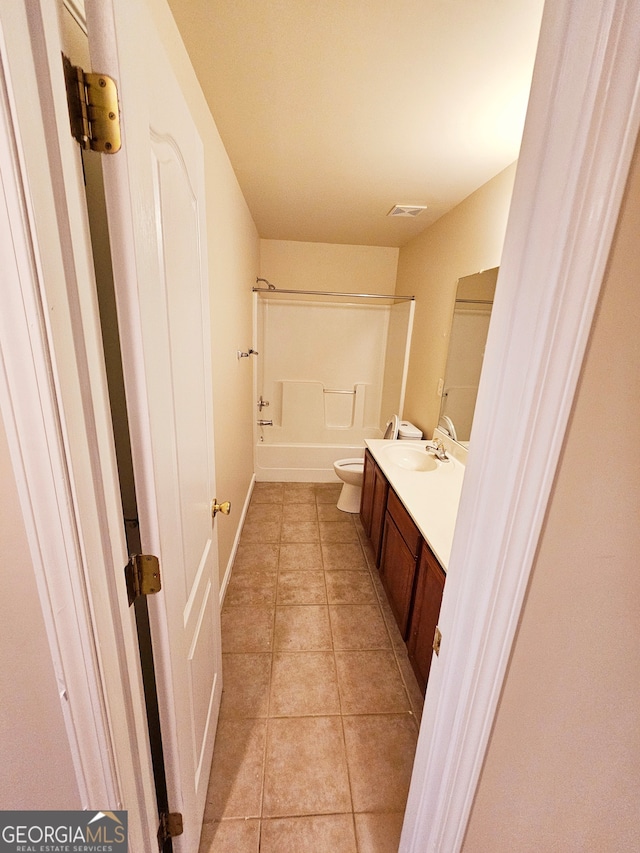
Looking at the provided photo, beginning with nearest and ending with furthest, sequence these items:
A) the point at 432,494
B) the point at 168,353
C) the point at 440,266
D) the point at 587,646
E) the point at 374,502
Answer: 1. the point at 587,646
2. the point at 168,353
3. the point at 432,494
4. the point at 374,502
5. the point at 440,266

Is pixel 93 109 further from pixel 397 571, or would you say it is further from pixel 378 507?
pixel 378 507

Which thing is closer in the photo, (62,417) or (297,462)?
(62,417)

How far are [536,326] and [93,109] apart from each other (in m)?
0.71

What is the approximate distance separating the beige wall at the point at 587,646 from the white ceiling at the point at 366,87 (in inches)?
41.3

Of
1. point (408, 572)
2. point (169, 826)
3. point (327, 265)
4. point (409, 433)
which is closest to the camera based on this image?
point (169, 826)

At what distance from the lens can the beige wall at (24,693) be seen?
500mm

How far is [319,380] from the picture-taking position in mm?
3779

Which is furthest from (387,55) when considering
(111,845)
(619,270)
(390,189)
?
(111,845)

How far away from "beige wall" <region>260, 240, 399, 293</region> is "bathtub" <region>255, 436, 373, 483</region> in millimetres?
1729

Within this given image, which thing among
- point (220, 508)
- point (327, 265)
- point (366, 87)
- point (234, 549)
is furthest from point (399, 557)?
point (327, 265)

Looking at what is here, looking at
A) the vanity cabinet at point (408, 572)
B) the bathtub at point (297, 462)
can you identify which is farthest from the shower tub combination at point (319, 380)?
the vanity cabinet at point (408, 572)

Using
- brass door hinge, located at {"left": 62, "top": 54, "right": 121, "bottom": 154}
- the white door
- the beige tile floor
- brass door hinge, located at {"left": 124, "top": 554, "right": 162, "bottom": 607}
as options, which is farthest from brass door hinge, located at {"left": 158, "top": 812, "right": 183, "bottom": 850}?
brass door hinge, located at {"left": 62, "top": 54, "right": 121, "bottom": 154}

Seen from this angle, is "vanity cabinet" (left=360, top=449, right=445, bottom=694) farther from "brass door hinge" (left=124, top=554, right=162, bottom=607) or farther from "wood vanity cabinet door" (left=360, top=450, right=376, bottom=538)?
"brass door hinge" (left=124, top=554, right=162, bottom=607)

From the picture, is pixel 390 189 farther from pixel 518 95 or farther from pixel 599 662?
pixel 599 662
